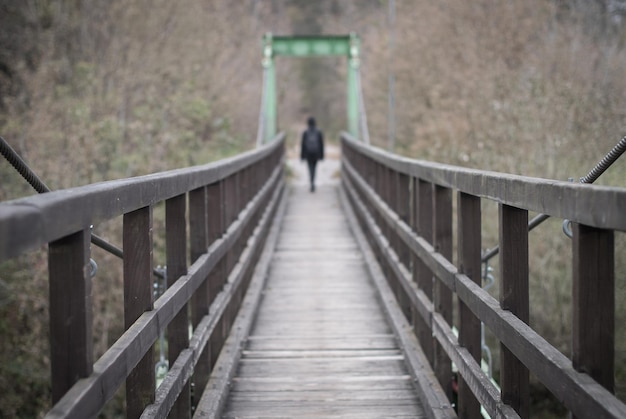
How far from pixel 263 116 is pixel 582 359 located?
699 inches

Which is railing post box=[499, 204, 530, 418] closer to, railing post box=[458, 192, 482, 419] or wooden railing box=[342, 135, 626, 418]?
wooden railing box=[342, 135, 626, 418]

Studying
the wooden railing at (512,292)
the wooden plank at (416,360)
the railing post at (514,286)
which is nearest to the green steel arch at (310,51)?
the wooden plank at (416,360)

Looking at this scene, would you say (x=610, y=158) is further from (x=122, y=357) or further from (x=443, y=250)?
(x=122, y=357)

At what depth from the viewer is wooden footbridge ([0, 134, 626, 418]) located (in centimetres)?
214

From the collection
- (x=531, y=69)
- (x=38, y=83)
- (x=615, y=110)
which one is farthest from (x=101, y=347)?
(x=531, y=69)

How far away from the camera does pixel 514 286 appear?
9.65ft

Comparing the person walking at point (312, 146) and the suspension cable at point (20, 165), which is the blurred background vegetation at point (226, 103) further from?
the suspension cable at point (20, 165)

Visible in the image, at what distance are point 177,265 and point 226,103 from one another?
20327mm

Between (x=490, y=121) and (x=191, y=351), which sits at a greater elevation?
(x=490, y=121)

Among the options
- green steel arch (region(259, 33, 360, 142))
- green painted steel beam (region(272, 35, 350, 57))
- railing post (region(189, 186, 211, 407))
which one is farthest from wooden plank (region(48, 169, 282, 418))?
green painted steel beam (region(272, 35, 350, 57))

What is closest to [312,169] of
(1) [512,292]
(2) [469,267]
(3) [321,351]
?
(3) [321,351]

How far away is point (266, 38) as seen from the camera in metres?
20.4

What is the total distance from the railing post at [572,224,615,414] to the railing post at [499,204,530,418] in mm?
699

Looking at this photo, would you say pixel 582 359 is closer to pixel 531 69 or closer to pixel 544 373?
pixel 544 373
